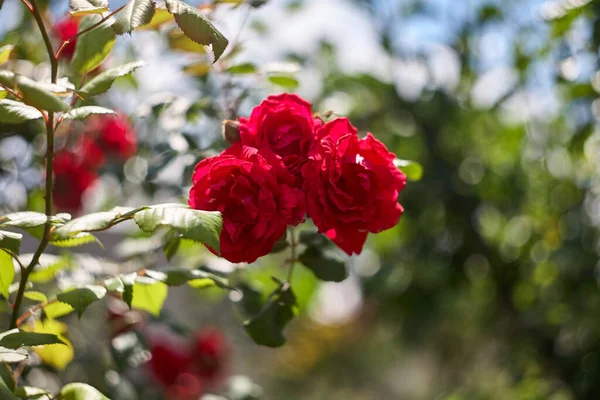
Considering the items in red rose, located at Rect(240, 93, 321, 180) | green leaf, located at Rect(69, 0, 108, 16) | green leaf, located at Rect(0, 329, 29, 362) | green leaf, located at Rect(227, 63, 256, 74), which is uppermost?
green leaf, located at Rect(227, 63, 256, 74)

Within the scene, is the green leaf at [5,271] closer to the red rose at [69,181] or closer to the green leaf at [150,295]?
the green leaf at [150,295]

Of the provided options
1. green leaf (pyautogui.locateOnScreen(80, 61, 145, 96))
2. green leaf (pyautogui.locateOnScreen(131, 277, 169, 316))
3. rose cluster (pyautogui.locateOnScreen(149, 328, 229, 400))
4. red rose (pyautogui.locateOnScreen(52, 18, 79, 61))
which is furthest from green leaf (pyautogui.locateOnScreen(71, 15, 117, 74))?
rose cluster (pyautogui.locateOnScreen(149, 328, 229, 400))

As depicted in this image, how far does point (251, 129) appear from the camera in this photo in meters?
0.66

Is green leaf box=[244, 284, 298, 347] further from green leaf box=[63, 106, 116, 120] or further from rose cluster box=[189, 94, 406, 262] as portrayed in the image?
green leaf box=[63, 106, 116, 120]

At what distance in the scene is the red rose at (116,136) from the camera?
4.79ft

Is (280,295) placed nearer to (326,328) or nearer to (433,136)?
(433,136)

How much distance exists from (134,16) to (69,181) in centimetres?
85

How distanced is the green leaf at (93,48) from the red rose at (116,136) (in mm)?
751

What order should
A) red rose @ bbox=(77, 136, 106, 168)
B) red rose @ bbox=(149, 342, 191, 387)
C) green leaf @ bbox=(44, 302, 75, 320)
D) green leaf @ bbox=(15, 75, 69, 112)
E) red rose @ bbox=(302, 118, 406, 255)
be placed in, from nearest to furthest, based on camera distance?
green leaf @ bbox=(15, 75, 69, 112)
red rose @ bbox=(302, 118, 406, 255)
green leaf @ bbox=(44, 302, 75, 320)
red rose @ bbox=(77, 136, 106, 168)
red rose @ bbox=(149, 342, 191, 387)

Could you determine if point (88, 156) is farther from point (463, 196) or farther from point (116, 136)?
point (463, 196)

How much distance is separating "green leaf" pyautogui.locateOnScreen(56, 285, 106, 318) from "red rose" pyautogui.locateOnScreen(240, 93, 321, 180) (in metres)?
0.20

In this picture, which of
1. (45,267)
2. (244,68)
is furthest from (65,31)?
(45,267)

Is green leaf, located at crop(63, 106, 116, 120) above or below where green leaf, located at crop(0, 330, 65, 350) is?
above

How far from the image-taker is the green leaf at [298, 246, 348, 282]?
76cm
